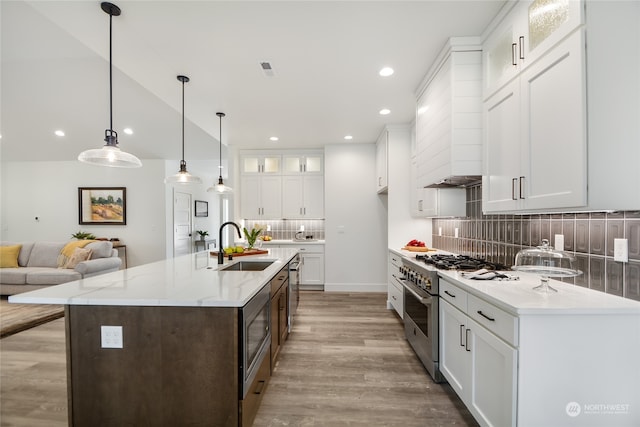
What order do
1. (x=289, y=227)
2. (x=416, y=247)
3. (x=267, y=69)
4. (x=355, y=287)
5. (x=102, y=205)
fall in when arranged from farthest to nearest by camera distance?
(x=102, y=205) < (x=289, y=227) < (x=355, y=287) < (x=416, y=247) < (x=267, y=69)

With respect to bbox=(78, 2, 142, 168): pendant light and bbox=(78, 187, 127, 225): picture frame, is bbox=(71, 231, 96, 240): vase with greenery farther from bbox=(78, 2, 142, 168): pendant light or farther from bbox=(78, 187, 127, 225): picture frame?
bbox=(78, 2, 142, 168): pendant light

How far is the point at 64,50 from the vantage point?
2855mm

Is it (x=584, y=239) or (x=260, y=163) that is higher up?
(x=260, y=163)

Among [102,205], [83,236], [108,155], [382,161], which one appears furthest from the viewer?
[102,205]

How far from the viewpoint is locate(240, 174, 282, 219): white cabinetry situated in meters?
5.54

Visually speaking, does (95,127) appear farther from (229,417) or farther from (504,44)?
(504,44)

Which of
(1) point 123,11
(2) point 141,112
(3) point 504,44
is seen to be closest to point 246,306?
(1) point 123,11

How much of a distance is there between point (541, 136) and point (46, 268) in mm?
6908

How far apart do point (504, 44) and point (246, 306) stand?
2407 millimetres

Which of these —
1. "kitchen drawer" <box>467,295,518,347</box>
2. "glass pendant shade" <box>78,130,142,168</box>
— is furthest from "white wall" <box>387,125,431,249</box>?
"glass pendant shade" <box>78,130,142,168</box>

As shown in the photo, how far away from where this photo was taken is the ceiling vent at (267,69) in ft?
8.33

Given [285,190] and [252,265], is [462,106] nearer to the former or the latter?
[252,265]

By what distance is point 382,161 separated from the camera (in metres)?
4.65

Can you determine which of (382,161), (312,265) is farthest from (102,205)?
(382,161)
